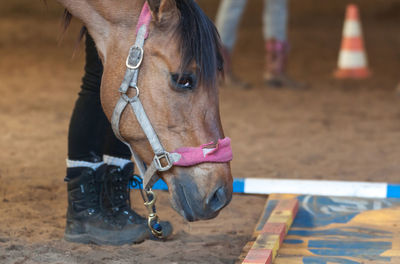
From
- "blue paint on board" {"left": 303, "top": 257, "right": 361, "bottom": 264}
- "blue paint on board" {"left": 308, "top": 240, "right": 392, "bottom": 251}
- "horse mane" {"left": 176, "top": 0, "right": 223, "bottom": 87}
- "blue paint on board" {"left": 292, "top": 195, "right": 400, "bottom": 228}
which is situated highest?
"horse mane" {"left": 176, "top": 0, "right": 223, "bottom": 87}

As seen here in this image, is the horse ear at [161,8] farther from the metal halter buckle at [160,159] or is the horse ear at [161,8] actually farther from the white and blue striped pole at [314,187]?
the white and blue striped pole at [314,187]

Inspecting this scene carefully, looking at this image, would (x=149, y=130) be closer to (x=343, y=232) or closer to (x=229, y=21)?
(x=343, y=232)

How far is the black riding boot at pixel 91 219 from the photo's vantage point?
8.01 ft

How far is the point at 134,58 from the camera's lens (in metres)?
1.87

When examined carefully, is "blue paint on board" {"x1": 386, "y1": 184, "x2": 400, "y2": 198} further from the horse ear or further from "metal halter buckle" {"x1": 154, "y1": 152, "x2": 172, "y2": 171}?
the horse ear

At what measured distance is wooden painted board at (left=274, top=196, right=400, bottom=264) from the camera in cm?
227

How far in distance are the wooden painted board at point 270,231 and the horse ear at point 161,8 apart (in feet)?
2.72

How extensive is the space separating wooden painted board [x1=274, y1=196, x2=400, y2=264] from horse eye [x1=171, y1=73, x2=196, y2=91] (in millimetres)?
764

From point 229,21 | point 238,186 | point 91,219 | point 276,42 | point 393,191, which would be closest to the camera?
point 91,219

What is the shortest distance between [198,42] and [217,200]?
18.6 inches

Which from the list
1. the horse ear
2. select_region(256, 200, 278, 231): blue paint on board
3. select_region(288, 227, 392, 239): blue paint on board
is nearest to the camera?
the horse ear

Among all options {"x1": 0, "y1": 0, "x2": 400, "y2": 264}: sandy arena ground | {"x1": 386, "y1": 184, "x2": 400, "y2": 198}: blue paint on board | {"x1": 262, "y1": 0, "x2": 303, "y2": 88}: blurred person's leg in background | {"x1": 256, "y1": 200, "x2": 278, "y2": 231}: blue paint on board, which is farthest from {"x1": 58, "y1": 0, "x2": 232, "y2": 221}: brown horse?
{"x1": 262, "y1": 0, "x2": 303, "y2": 88}: blurred person's leg in background

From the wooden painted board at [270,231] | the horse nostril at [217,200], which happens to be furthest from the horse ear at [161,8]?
the wooden painted board at [270,231]

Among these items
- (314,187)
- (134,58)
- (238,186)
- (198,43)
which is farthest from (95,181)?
(314,187)
